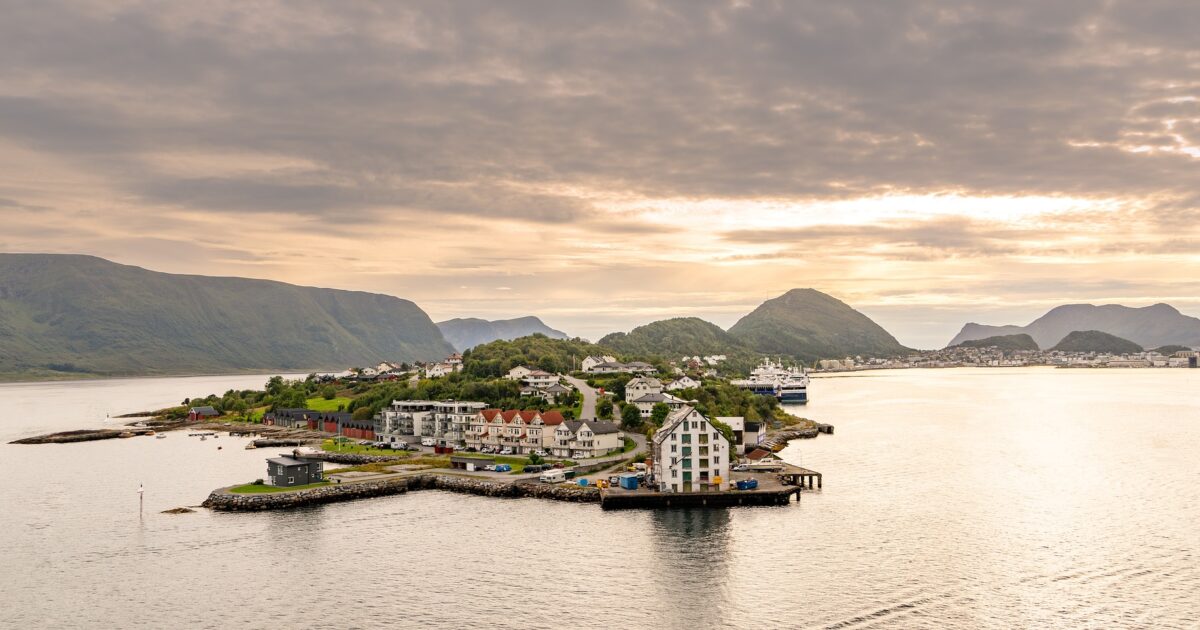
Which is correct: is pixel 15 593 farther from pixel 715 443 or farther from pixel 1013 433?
pixel 1013 433

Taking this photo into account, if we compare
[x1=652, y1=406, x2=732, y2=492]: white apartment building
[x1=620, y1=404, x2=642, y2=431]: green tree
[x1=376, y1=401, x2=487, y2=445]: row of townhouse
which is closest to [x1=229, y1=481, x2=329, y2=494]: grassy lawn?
[x1=376, y1=401, x2=487, y2=445]: row of townhouse

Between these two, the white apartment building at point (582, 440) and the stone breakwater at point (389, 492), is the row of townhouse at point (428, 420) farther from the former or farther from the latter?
the stone breakwater at point (389, 492)

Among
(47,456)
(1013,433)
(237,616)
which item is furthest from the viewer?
(1013,433)

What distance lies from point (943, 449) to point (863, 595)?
5461 centimetres

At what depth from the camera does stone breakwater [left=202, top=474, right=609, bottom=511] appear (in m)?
59.7

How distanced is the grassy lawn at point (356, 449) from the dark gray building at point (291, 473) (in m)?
18.8

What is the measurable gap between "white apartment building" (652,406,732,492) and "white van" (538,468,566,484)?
878cm

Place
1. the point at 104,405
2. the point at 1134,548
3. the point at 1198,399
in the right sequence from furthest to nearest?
the point at 104,405, the point at 1198,399, the point at 1134,548

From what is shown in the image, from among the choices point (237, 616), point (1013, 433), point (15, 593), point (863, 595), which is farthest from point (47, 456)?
point (1013, 433)

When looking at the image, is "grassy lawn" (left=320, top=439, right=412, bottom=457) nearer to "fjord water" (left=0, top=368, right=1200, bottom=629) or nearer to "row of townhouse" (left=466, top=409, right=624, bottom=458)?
"row of townhouse" (left=466, top=409, right=624, bottom=458)

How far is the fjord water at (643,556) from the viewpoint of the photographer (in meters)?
36.0

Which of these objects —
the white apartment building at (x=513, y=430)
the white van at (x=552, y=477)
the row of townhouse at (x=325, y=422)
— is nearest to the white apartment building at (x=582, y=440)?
the white apartment building at (x=513, y=430)

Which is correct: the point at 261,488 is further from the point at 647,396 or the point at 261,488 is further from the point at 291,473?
the point at 647,396

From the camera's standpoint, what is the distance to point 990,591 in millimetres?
38000
